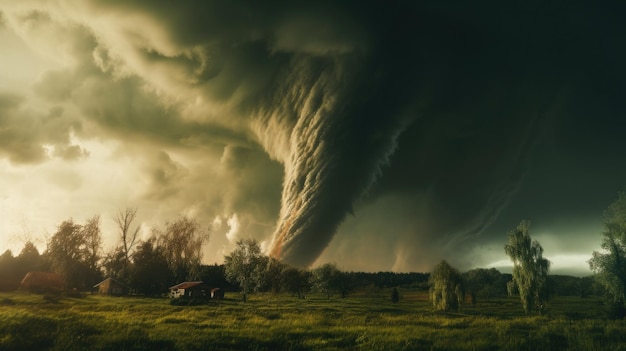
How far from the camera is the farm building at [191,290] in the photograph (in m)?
75.2

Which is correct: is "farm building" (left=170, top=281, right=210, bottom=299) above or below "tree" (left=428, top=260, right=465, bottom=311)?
below

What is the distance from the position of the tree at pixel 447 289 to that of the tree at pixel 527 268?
27.3ft

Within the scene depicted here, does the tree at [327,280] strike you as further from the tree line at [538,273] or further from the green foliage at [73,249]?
the green foliage at [73,249]

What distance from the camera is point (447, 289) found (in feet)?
183

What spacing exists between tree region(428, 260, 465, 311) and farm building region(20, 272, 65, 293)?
3021 inches

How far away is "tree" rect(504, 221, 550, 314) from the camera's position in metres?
52.1

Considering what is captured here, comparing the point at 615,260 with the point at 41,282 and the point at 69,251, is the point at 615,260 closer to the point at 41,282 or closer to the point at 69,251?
the point at 69,251

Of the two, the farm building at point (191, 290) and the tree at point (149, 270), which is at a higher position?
the tree at point (149, 270)

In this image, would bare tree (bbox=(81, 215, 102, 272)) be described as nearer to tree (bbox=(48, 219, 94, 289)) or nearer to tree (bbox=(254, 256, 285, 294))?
tree (bbox=(48, 219, 94, 289))

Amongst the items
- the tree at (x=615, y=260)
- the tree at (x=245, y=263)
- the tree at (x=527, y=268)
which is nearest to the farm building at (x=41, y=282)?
the tree at (x=245, y=263)

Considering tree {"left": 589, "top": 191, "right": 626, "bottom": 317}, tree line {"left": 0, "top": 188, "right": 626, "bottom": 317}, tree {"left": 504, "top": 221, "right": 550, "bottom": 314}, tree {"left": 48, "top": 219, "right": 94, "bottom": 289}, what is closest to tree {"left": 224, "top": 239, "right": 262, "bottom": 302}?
tree line {"left": 0, "top": 188, "right": 626, "bottom": 317}

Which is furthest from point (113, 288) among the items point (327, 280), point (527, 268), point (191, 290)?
point (527, 268)

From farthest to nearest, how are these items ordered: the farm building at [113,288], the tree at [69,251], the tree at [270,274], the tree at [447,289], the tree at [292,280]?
the tree at [292,280] → the tree at [270,274] → the farm building at [113,288] → the tree at [69,251] → the tree at [447,289]

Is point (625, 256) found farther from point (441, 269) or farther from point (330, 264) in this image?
point (330, 264)
